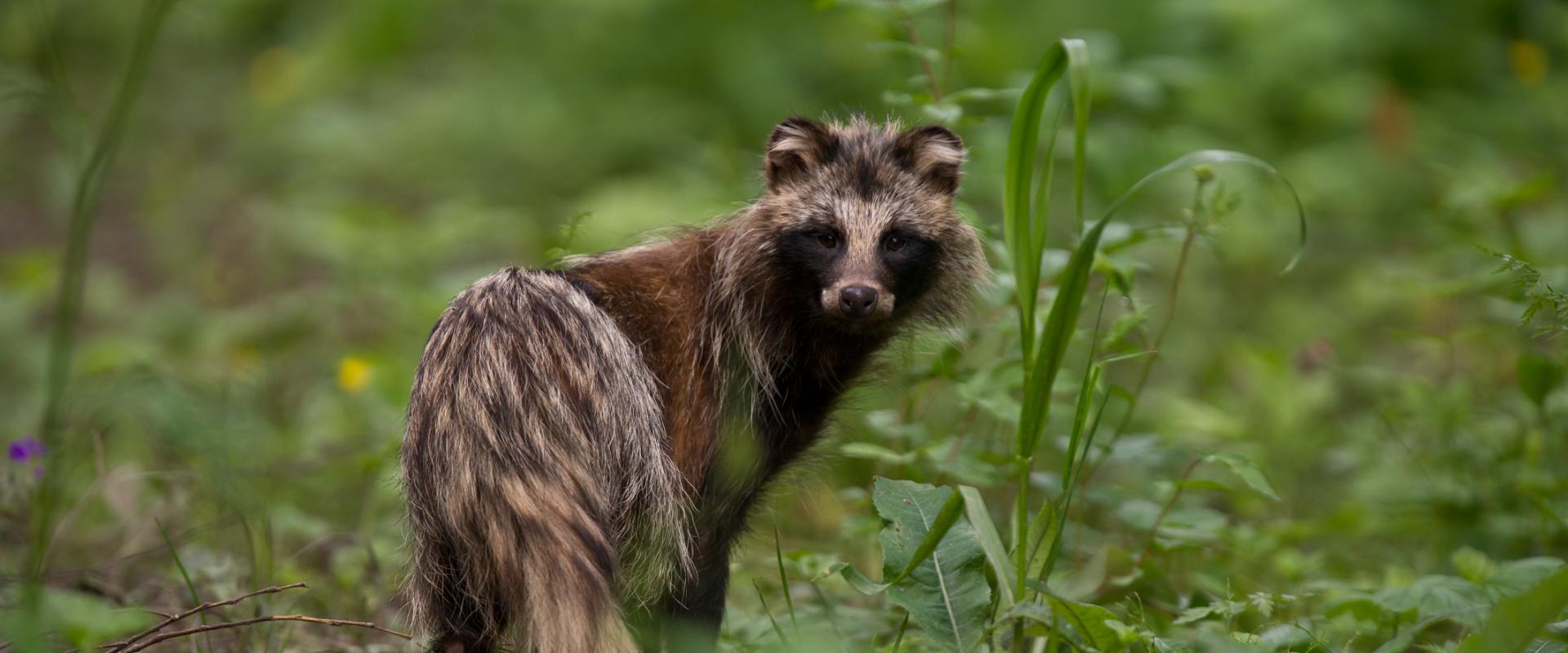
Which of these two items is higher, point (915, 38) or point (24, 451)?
point (915, 38)

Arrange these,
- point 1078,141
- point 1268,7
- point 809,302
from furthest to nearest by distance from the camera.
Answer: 1. point 1268,7
2. point 809,302
3. point 1078,141

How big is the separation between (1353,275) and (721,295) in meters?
6.41

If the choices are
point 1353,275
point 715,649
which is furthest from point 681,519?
point 1353,275

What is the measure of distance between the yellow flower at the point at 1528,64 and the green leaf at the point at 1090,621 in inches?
283

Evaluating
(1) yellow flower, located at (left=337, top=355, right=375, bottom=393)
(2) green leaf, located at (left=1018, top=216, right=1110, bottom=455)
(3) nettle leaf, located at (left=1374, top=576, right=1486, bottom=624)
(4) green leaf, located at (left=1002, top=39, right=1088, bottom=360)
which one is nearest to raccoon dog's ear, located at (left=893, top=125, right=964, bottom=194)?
(4) green leaf, located at (left=1002, top=39, right=1088, bottom=360)

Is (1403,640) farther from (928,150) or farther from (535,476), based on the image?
(535,476)

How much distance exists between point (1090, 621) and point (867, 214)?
1483 mm

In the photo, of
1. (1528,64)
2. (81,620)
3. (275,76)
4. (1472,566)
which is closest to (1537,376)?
(1472,566)

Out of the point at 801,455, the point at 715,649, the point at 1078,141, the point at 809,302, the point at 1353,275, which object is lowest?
the point at 1353,275

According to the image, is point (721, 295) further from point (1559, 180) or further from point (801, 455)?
point (1559, 180)

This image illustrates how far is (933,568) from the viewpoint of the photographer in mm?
3777

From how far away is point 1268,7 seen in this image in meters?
9.57

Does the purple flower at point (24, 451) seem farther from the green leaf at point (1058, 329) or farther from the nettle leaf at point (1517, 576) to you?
the nettle leaf at point (1517, 576)

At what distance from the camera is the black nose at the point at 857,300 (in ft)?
13.3
